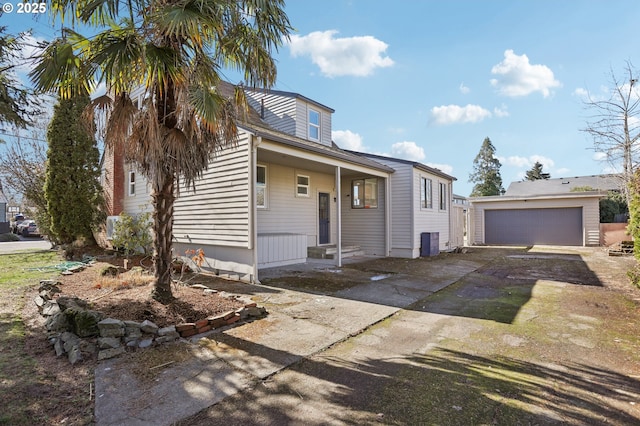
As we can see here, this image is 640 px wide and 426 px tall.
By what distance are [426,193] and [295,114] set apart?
6645mm

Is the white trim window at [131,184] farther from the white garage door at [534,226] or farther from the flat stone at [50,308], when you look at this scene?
the white garage door at [534,226]

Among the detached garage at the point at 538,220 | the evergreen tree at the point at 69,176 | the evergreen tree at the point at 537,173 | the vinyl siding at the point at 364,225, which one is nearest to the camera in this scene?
the evergreen tree at the point at 69,176

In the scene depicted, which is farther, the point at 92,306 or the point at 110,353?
the point at 92,306

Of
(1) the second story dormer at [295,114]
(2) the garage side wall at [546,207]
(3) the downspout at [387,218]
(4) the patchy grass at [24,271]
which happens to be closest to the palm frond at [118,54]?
(4) the patchy grass at [24,271]

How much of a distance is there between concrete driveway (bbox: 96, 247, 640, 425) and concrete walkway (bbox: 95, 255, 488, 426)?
0.06ft

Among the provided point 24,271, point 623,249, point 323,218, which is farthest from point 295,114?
point 623,249

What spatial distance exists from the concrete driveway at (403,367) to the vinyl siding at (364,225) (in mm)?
6611

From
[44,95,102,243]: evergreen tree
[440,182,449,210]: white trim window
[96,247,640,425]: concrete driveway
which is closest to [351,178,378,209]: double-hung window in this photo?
[440,182,449,210]: white trim window

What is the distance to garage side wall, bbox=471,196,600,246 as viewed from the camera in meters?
17.1

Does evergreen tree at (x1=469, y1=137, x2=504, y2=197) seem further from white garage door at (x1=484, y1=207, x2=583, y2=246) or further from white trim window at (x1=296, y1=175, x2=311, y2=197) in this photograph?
white trim window at (x1=296, y1=175, x2=311, y2=197)

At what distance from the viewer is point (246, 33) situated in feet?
16.9

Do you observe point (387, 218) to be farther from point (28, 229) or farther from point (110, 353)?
point (28, 229)

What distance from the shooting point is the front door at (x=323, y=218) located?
1302cm

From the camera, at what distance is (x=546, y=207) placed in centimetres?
1850
